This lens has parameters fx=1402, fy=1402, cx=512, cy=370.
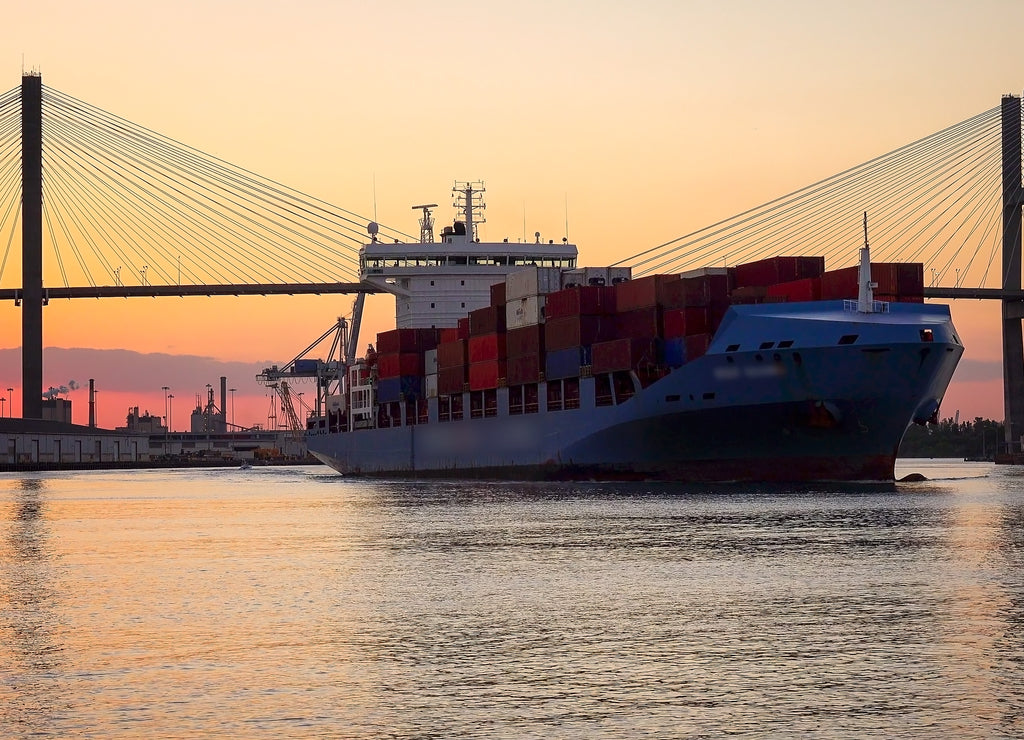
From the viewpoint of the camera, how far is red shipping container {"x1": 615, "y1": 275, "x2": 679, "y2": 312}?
56.5 meters

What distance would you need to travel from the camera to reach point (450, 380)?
2894 inches

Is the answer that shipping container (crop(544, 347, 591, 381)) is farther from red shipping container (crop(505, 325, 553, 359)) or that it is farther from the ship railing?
the ship railing

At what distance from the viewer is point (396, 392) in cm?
8031

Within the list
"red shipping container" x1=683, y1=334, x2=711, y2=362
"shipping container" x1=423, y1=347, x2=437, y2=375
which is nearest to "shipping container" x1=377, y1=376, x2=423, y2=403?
"shipping container" x1=423, y1=347, x2=437, y2=375

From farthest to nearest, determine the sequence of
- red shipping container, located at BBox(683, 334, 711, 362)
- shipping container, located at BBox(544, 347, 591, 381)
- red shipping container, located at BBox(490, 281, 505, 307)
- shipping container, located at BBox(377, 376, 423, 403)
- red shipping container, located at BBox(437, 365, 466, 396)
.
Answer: shipping container, located at BBox(377, 376, 423, 403)
red shipping container, located at BBox(437, 365, 466, 396)
red shipping container, located at BBox(490, 281, 505, 307)
shipping container, located at BBox(544, 347, 591, 381)
red shipping container, located at BBox(683, 334, 711, 362)

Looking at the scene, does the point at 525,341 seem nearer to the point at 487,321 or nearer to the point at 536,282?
the point at 536,282

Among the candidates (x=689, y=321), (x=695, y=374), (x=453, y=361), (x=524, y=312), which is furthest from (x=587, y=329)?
(x=453, y=361)

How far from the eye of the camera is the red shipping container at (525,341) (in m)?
64.7

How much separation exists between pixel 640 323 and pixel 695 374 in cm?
625

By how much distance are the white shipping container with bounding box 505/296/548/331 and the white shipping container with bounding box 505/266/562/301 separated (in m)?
0.25

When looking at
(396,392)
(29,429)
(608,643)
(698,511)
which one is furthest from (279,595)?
(29,429)

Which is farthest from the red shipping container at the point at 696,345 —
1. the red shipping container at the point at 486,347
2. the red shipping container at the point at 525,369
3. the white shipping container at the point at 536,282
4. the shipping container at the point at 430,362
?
the shipping container at the point at 430,362

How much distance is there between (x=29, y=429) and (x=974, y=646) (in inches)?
5592

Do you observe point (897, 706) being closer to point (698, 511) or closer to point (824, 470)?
point (698, 511)
